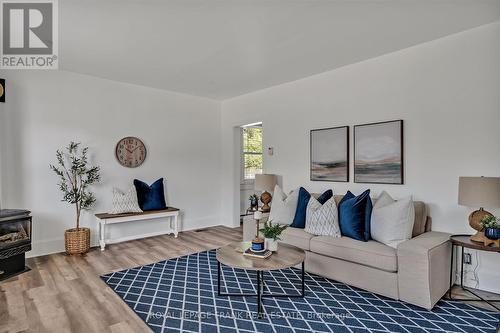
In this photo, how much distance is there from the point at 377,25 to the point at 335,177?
2.03 meters

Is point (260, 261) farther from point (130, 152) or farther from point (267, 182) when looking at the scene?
point (130, 152)

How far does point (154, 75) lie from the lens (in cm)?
450

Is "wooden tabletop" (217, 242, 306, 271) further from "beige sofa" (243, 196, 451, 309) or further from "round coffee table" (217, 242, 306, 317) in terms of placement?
"beige sofa" (243, 196, 451, 309)

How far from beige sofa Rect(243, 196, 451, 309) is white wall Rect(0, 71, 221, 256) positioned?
3057 mm

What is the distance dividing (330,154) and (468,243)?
2.01 m

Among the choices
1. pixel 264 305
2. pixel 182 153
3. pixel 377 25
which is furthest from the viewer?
pixel 182 153

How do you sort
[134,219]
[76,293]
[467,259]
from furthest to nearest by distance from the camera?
[134,219] < [467,259] < [76,293]

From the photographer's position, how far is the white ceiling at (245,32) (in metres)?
2.57

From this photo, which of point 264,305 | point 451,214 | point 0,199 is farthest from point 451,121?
point 0,199

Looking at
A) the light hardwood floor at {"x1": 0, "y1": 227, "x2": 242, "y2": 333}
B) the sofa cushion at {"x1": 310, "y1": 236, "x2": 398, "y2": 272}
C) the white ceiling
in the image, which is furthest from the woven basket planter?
the sofa cushion at {"x1": 310, "y1": 236, "x2": 398, "y2": 272}

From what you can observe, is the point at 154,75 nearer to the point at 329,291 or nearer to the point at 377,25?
the point at 377,25

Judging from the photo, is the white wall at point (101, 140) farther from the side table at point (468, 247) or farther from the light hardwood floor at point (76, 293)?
the side table at point (468, 247)

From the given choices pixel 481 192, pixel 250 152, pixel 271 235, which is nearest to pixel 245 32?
pixel 271 235

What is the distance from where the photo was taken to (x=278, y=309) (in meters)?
2.56
